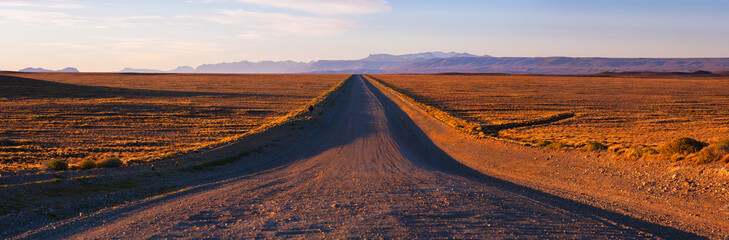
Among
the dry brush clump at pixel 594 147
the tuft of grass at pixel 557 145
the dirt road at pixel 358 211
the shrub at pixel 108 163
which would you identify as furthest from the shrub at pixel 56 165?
the dry brush clump at pixel 594 147

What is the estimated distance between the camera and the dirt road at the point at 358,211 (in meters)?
7.60

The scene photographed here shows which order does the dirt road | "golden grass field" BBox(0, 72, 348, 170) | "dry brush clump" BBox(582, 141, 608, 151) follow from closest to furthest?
the dirt road < "dry brush clump" BBox(582, 141, 608, 151) < "golden grass field" BBox(0, 72, 348, 170)

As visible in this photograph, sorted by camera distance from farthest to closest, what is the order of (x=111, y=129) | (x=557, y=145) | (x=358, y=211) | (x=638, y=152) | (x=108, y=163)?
(x=111, y=129), (x=557, y=145), (x=638, y=152), (x=108, y=163), (x=358, y=211)

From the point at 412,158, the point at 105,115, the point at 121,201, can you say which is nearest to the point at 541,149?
the point at 412,158

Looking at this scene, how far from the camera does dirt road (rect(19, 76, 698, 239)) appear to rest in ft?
24.9

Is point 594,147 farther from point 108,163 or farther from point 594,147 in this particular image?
point 108,163

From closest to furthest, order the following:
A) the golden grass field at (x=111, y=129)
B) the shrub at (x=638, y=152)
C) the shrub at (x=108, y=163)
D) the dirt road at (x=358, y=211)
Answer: the dirt road at (x=358, y=211) → the shrub at (x=108, y=163) → the shrub at (x=638, y=152) → the golden grass field at (x=111, y=129)

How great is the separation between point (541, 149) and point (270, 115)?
22970 millimetres

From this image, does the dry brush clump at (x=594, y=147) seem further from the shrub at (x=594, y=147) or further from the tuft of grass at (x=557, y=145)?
the tuft of grass at (x=557, y=145)

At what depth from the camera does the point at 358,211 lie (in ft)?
28.9

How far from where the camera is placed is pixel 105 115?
106 ft

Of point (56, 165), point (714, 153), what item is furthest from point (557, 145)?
point (56, 165)

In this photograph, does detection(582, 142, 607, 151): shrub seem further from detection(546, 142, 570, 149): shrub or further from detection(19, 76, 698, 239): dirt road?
detection(19, 76, 698, 239): dirt road

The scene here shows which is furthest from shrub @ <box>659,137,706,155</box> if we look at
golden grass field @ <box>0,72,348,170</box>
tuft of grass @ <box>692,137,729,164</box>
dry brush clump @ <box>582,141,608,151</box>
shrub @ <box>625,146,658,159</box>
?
golden grass field @ <box>0,72,348,170</box>
